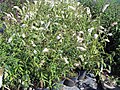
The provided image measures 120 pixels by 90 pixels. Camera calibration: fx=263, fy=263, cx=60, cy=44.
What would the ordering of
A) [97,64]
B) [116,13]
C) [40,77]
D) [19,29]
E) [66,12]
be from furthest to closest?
[116,13] → [66,12] → [97,64] → [19,29] → [40,77]

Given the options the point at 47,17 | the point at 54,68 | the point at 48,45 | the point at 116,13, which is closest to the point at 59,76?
the point at 54,68

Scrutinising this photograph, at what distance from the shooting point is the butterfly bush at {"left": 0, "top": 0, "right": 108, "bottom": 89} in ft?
9.70

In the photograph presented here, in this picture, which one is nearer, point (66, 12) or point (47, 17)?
point (47, 17)

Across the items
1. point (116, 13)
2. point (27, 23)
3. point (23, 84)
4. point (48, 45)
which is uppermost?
point (116, 13)

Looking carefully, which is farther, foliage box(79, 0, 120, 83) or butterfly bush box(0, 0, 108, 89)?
foliage box(79, 0, 120, 83)

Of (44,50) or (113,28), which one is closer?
(44,50)

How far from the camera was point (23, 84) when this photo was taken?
2.94 m

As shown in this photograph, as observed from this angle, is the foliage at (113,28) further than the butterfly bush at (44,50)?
Yes

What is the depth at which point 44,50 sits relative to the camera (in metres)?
2.96

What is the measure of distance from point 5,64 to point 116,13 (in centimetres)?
261

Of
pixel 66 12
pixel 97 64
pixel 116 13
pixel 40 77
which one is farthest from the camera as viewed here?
pixel 116 13

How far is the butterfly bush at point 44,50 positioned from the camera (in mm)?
2957

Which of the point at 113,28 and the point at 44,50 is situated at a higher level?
the point at 113,28

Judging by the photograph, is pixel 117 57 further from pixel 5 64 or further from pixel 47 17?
pixel 5 64
